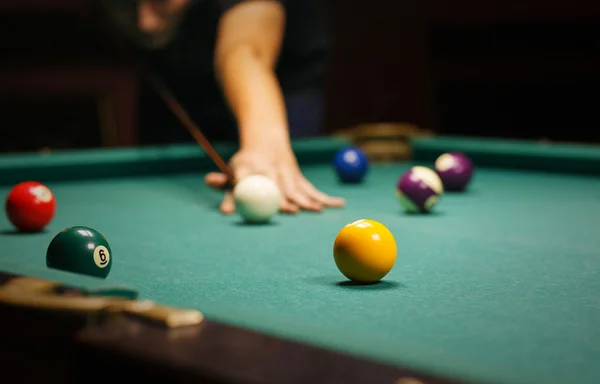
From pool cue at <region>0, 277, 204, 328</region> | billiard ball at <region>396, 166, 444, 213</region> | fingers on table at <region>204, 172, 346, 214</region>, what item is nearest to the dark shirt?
fingers on table at <region>204, 172, 346, 214</region>

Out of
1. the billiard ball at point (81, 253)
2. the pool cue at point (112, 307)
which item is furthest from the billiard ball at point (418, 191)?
the pool cue at point (112, 307)

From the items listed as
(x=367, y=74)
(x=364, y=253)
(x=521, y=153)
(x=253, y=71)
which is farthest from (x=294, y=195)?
(x=367, y=74)

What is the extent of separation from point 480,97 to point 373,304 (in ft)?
20.6

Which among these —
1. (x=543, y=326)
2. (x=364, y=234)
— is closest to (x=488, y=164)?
(x=364, y=234)

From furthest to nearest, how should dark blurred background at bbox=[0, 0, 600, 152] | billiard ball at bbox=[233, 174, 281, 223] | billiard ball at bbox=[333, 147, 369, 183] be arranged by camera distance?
dark blurred background at bbox=[0, 0, 600, 152] → billiard ball at bbox=[333, 147, 369, 183] → billiard ball at bbox=[233, 174, 281, 223]

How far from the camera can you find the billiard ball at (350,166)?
3.93m

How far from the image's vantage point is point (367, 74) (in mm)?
8148

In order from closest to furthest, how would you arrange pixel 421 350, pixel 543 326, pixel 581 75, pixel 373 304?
pixel 421 350 < pixel 543 326 < pixel 373 304 < pixel 581 75

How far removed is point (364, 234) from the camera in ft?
6.65

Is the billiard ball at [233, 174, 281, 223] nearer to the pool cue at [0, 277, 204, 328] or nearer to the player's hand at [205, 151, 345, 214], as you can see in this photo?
the player's hand at [205, 151, 345, 214]

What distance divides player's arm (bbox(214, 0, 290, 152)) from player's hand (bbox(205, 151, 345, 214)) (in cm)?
7

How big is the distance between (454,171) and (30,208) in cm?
168

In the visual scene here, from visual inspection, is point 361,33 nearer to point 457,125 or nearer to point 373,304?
point 457,125

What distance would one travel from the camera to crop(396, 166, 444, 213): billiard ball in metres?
3.11
